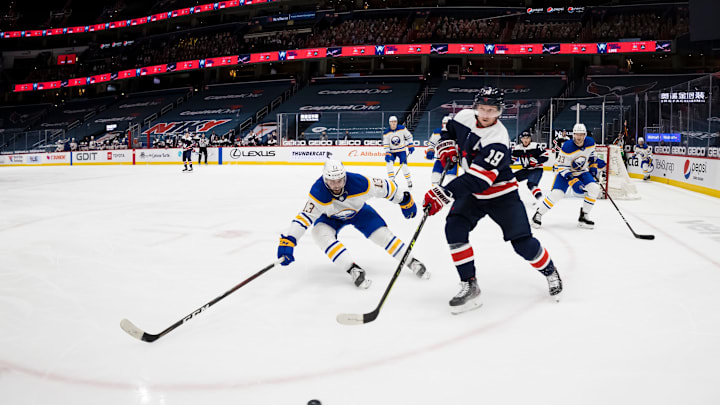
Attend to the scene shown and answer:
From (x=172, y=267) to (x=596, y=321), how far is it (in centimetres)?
339

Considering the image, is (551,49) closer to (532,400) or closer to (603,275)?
(603,275)

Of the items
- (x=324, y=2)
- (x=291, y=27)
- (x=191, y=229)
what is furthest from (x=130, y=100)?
(x=191, y=229)

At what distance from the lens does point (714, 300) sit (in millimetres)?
3506

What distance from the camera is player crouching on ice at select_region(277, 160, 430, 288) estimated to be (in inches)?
139

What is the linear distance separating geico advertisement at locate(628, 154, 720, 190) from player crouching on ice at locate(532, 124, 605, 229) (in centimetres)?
501

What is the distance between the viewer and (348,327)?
9.69 ft

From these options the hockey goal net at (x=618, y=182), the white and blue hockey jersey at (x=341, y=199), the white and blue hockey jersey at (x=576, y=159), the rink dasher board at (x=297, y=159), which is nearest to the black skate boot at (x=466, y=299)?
the white and blue hockey jersey at (x=341, y=199)

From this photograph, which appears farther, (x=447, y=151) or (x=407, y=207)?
(x=447, y=151)

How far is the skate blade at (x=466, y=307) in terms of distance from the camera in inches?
127

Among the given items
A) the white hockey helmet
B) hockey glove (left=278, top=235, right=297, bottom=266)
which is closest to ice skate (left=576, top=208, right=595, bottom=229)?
the white hockey helmet

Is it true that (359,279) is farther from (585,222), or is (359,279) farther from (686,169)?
(686,169)

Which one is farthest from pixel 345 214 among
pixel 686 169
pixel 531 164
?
pixel 686 169

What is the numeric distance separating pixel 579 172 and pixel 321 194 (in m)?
4.31

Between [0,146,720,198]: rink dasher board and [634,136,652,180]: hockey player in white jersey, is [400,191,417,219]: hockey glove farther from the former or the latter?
[634,136,652,180]: hockey player in white jersey
